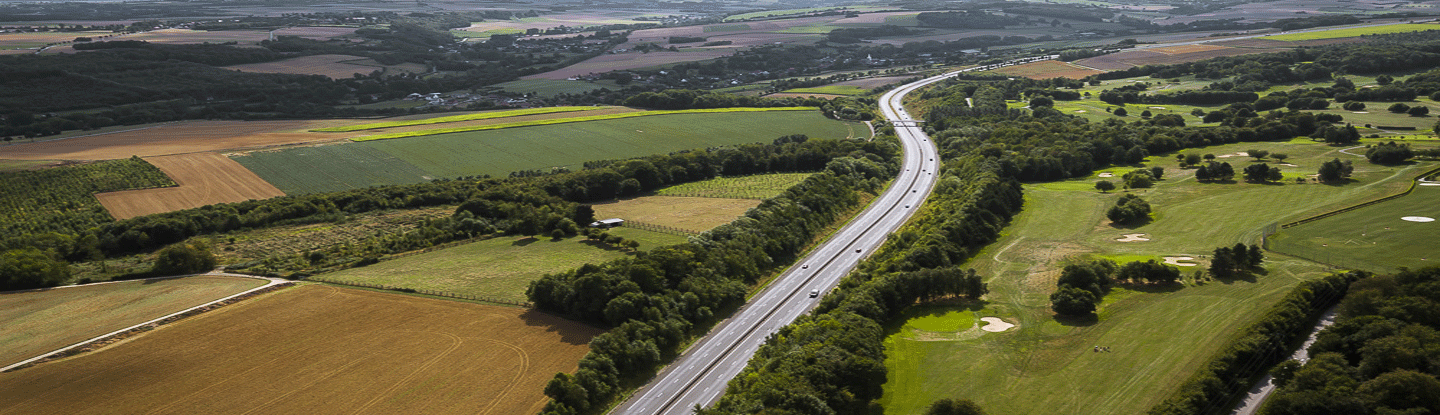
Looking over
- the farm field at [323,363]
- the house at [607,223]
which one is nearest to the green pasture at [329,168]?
the house at [607,223]

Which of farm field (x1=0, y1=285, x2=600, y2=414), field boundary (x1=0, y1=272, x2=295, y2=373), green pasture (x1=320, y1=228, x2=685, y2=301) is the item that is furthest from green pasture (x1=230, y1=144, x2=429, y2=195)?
farm field (x1=0, y1=285, x2=600, y2=414)

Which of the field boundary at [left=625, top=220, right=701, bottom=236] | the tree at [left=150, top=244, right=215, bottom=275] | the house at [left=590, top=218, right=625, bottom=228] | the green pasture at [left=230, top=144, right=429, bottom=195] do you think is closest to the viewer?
the tree at [left=150, top=244, right=215, bottom=275]

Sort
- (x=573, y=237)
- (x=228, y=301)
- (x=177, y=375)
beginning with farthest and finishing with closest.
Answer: (x=573, y=237) → (x=228, y=301) → (x=177, y=375)

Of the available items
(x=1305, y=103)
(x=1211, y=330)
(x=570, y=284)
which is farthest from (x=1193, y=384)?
(x=1305, y=103)

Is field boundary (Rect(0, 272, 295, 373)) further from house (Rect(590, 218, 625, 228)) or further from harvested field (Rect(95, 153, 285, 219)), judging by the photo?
house (Rect(590, 218, 625, 228))

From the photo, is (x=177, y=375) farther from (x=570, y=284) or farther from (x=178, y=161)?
(x=178, y=161)

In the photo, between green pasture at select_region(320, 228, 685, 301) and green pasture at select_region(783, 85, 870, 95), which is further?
green pasture at select_region(783, 85, 870, 95)
